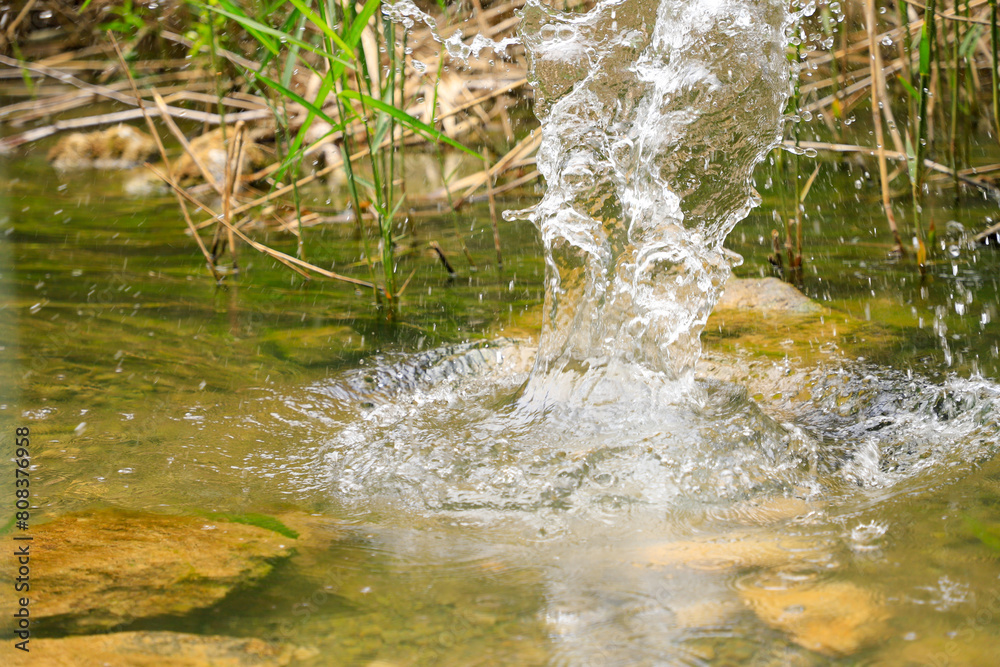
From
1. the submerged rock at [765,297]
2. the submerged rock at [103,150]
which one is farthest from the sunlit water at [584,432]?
the submerged rock at [103,150]

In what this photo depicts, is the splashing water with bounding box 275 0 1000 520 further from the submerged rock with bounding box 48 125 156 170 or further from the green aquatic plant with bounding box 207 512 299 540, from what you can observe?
the submerged rock with bounding box 48 125 156 170

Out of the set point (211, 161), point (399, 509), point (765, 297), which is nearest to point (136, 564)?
point (399, 509)

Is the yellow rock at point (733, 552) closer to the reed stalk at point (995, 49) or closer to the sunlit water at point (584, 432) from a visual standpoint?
the sunlit water at point (584, 432)

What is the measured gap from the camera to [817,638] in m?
1.25

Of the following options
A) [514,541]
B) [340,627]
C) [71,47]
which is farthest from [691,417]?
[71,47]

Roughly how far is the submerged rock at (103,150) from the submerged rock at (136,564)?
534 centimetres

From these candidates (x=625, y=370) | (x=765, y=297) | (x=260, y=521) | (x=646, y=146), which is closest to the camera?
(x=260, y=521)

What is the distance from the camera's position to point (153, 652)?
4.07 ft

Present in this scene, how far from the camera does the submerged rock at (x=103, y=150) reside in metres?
6.38

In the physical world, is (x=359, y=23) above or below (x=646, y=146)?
above

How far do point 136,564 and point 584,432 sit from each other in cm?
104

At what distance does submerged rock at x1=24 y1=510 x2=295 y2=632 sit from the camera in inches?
54.1

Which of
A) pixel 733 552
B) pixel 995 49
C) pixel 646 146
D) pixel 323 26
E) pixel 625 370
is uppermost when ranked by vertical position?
pixel 323 26

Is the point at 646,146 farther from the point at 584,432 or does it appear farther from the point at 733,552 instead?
the point at 733,552
